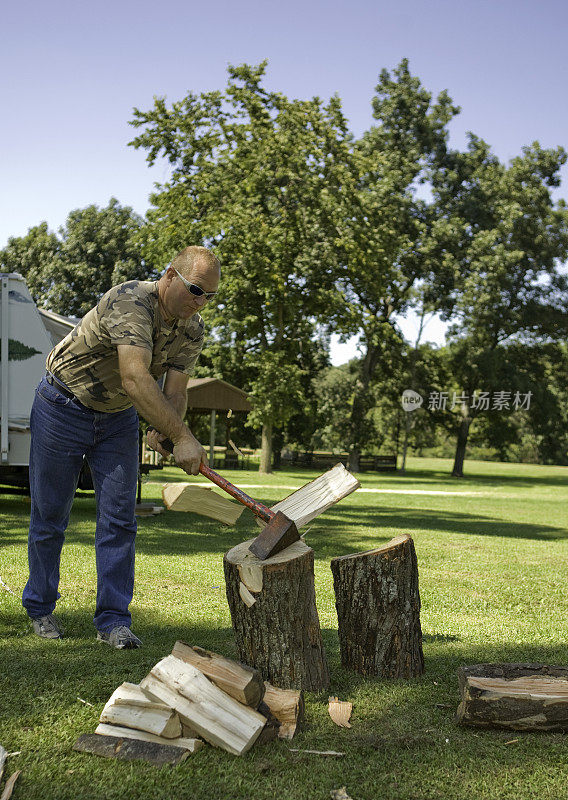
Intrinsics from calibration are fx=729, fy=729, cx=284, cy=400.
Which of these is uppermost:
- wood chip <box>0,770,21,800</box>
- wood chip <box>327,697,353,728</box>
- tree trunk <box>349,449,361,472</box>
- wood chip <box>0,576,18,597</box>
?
wood chip <box>0,770,21,800</box>

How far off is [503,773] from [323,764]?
66 centimetres

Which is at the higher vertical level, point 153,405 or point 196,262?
point 196,262

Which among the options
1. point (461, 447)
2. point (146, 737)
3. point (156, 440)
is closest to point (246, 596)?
point (146, 737)

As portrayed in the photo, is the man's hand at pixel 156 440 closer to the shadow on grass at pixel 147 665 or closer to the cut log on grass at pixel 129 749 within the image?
the shadow on grass at pixel 147 665

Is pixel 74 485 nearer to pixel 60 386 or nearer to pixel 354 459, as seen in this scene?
pixel 60 386

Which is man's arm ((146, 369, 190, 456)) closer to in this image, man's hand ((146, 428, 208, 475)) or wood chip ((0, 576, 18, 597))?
man's hand ((146, 428, 208, 475))

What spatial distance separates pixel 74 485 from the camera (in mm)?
3926

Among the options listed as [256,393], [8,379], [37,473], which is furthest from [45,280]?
[37,473]

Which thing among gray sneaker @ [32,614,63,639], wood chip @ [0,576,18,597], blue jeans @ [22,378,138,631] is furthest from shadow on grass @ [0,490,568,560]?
blue jeans @ [22,378,138,631]

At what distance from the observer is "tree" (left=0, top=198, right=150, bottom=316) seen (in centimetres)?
3831

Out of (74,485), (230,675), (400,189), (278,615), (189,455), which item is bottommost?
(230,675)

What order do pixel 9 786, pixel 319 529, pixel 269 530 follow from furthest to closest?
pixel 319 529, pixel 269 530, pixel 9 786

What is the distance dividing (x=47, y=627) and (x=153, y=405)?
1.55 metres

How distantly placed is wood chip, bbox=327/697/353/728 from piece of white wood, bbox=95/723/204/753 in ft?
1.97
